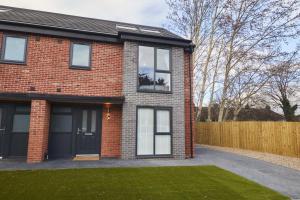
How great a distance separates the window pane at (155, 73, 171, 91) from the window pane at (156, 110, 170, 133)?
104 cm

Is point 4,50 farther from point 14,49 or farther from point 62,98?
point 62,98

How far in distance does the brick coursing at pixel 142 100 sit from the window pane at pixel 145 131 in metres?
0.26

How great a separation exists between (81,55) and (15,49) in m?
2.52

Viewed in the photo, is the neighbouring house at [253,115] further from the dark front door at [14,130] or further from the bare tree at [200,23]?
the dark front door at [14,130]

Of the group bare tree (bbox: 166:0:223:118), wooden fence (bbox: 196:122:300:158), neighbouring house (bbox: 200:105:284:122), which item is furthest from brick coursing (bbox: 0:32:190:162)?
neighbouring house (bbox: 200:105:284:122)

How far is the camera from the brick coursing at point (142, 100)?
9.71 meters

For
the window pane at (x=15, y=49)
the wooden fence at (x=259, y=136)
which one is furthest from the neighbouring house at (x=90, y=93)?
the wooden fence at (x=259, y=136)

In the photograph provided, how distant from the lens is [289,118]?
22.1 meters

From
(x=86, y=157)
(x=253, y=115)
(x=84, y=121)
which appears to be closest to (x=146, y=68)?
(x=84, y=121)

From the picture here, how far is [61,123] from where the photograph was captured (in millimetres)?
9859

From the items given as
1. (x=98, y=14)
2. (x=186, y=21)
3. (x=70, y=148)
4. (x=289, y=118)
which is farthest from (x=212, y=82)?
(x=70, y=148)

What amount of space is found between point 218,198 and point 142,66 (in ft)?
21.8

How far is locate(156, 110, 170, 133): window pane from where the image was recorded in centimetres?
1025

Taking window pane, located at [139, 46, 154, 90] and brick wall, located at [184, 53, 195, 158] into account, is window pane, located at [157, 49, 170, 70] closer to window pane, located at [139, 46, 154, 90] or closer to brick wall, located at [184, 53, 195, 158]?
window pane, located at [139, 46, 154, 90]
